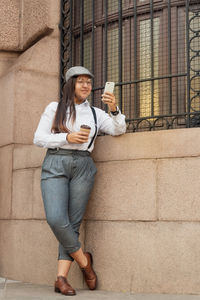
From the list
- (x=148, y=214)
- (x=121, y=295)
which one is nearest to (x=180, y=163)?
(x=148, y=214)

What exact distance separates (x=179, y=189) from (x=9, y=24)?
3789mm

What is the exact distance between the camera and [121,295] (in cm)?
508

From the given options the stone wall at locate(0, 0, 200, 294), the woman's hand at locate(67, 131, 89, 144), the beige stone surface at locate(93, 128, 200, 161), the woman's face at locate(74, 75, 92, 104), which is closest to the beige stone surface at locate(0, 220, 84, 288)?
the stone wall at locate(0, 0, 200, 294)

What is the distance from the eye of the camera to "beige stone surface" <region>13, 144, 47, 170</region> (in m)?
6.16

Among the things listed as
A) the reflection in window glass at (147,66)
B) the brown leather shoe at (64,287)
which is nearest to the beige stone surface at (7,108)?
the reflection in window glass at (147,66)

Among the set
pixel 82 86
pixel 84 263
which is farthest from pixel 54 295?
pixel 82 86

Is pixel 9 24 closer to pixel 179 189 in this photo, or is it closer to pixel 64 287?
pixel 179 189

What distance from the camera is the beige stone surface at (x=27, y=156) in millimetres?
6156

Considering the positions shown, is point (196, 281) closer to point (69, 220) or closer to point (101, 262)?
point (101, 262)

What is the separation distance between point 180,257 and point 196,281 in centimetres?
27

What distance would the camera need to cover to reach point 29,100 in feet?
22.3

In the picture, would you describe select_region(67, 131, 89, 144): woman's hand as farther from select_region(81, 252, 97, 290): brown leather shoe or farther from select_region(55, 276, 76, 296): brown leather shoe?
select_region(55, 276, 76, 296): brown leather shoe

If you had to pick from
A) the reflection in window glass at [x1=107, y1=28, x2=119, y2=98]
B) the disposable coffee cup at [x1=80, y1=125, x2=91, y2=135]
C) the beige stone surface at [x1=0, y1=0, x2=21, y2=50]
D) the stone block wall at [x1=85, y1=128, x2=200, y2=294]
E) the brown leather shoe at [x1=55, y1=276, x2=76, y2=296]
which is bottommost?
the brown leather shoe at [x1=55, y1=276, x2=76, y2=296]

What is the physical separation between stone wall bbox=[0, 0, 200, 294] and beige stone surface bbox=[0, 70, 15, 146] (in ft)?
0.05
